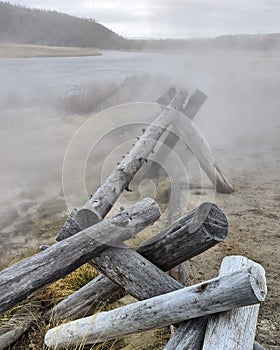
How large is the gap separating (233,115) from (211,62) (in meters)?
8.46

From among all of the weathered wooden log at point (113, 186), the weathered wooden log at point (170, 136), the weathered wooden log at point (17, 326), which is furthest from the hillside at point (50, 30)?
the weathered wooden log at point (17, 326)

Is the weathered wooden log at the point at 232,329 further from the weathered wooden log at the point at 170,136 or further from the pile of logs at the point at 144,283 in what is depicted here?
the weathered wooden log at the point at 170,136

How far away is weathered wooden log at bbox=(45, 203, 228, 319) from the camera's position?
283 centimetres

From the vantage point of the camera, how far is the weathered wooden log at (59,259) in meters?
2.72

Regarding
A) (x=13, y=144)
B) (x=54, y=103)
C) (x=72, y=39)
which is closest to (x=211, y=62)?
(x=54, y=103)

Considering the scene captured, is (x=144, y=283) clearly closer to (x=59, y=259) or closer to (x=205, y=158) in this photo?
(x=59, y=259)

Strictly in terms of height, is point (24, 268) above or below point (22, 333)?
above

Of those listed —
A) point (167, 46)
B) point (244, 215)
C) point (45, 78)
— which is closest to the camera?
point (244, 215)

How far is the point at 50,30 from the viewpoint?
54.5m

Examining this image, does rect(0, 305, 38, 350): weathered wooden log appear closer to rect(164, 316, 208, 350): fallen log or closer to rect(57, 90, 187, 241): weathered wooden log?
rect(57, 90, 187, 241): weathered wooden log

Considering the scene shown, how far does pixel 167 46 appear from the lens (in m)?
30.4

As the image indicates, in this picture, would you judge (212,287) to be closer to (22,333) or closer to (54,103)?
(22,333)

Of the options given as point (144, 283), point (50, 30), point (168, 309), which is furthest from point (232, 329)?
point (50, 30)

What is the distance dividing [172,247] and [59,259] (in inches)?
28.9
